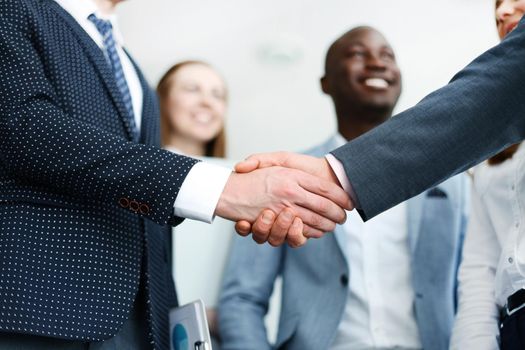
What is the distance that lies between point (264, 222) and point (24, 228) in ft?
1.45

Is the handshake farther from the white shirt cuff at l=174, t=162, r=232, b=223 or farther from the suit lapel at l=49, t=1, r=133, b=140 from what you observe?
the suit lapel at l=49, t=1, r=133, b=140

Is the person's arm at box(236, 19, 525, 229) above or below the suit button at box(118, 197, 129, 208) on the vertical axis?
above

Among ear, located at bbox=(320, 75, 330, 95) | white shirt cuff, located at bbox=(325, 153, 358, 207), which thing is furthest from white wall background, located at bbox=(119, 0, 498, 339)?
white shirt cuff, located at bbox=(325, 153, 358, 207)

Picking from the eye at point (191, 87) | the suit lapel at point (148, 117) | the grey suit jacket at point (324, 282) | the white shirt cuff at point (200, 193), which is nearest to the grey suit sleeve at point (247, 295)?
the grey suit jacket at point (324, 282)

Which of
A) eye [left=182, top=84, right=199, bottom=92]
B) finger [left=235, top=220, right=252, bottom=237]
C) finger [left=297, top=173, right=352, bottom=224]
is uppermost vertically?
eye [left=182, top=84, right=199, bottom=92]

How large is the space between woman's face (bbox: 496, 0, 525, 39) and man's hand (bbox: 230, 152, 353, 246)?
0.52m

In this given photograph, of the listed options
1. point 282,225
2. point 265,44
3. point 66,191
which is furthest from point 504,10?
point 265,44

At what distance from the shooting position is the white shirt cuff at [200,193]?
49.4 inches

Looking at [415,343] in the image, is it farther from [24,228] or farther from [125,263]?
[24,228]

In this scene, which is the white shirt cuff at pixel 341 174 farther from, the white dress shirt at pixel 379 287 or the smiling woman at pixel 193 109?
the smiling woman at pixel 193 109

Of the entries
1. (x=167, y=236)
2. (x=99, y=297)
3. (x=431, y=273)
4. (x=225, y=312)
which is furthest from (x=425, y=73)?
(x=99, y=297)

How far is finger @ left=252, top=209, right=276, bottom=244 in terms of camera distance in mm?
1372

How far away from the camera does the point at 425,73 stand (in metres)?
2.84

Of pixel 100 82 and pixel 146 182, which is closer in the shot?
pixel 146 182
